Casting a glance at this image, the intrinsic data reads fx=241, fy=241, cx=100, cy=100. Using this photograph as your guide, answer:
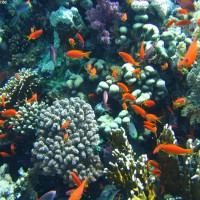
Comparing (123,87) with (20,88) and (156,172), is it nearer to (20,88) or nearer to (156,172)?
(156,172)

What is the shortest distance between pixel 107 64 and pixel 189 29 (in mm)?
2256

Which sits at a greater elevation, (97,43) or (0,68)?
(97,43)

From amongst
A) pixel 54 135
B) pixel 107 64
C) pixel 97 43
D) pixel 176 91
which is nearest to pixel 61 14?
pixel 97 43

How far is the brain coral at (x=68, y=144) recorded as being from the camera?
455 centimetres

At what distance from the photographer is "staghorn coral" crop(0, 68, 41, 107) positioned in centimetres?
582

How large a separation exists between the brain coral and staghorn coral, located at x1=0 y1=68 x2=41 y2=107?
1.11 metres

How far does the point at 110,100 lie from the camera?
18.0 feet

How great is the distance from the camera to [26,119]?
5270mm

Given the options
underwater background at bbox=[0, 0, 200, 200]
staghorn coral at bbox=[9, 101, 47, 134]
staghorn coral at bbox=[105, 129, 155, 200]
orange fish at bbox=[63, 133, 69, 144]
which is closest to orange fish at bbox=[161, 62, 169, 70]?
underwater background at bbox=[0, 0, 200, 200]

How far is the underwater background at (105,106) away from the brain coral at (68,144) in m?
0.02

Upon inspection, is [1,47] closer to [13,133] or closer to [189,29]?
[13,133]

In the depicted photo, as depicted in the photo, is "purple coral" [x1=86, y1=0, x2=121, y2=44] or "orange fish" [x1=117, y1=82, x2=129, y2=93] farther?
"purple coral" [x1=86, y1=0, x2=121, y2=44]

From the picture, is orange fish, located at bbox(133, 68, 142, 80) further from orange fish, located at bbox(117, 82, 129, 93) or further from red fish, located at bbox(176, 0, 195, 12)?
red fish, located at bbox(176, 0, 195, 12)

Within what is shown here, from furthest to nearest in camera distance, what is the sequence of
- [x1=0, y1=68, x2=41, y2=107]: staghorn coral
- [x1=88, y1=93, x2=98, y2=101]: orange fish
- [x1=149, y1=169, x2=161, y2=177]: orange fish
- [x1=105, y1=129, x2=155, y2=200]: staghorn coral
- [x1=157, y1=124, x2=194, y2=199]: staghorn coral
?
1. [x1=0, y1=68, x2=41, y2=107]: staghorn coral
2. [x1=88, y1=93, x2=98, y2=101]: orange fish
3. [x1=149, y1=169, x2=161, y2=177]: orange fish
4. [x1=157, y1=124, x2=194, y2=199]: staghorn coral
5. [x1=105, y1=129, x2=155, y2=200]: staghorn coral
